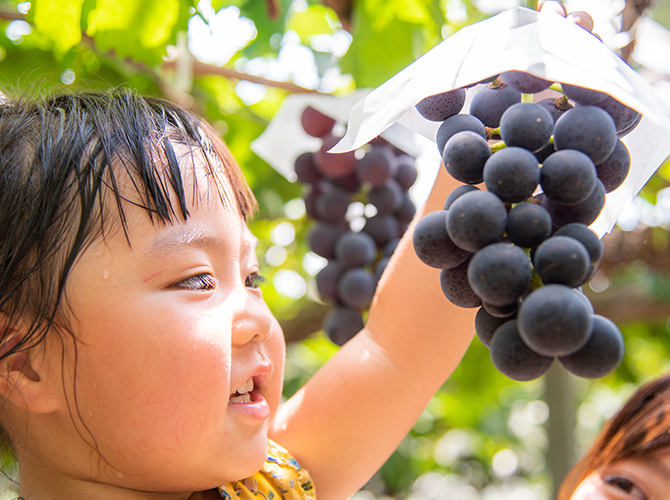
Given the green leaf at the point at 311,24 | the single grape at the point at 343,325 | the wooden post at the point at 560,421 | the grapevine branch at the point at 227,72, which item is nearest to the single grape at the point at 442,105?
the single grape at the point at 343,325

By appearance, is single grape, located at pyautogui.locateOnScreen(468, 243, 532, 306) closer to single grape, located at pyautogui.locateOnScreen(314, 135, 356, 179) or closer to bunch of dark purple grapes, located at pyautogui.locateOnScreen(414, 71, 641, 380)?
bunch of dark purple grapes, located at pyautogui.locateOnScreen(414, 71, 641, 380)

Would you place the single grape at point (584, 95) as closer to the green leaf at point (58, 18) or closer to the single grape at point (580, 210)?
the single grape at point (580, 210)

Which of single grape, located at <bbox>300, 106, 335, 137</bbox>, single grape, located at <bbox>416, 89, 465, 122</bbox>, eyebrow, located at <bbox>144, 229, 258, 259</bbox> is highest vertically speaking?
single grape, located at <bbox>416, 89, 465, 122</bbox>

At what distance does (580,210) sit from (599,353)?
0.11 meters

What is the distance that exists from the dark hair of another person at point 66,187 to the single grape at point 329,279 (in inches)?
23.7

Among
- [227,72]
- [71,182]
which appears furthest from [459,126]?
[227,72]

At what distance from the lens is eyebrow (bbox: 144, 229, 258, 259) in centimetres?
64

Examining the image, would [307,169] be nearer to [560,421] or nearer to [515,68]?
[515,68]

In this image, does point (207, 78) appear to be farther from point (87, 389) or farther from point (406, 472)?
point (406, 472)

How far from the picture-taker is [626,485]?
1.08 metres

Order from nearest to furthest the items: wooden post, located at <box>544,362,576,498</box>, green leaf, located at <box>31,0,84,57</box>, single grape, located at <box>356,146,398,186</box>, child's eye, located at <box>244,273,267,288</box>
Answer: child's eye, located at <box>244,273,267,288</box>
green leaf, located at <box>31,0,84,57</box>
single grape, located at <box>356,146,398,186</box>
wooden post, located at <box>544,362,576,498</box>

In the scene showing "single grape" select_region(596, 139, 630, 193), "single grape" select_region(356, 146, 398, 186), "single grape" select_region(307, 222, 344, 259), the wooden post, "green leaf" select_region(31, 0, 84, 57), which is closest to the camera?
"single grape" select_region(596, 139, 630, 193)

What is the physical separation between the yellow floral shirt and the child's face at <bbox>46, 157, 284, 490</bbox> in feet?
0.43

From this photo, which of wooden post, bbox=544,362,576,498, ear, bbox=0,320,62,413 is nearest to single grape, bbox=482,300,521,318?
ear, bbox=0,320,62,413
